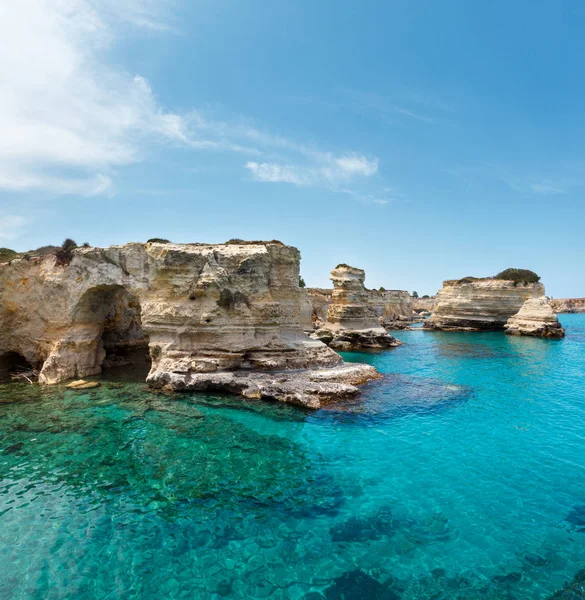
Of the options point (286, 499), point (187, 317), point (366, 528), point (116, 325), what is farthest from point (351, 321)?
point (366, 528)

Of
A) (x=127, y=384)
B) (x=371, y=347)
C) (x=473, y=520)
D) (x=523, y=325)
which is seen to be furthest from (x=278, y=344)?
(x=523, y=325)

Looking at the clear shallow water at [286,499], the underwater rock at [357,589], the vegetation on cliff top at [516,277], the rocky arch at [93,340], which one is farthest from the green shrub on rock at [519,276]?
the underwater rock at [357,589]

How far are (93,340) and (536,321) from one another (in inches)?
1843

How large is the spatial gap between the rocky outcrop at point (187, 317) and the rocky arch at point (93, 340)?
63 mm

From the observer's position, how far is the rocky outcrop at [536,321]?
42375 millimetres

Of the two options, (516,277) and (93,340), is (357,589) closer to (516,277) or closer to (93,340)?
(93,340)

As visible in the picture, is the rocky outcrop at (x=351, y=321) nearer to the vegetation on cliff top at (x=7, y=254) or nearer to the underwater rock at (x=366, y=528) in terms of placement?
the vegetation on cliff top at (x=7, y=254)

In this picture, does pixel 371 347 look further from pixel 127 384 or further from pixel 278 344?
pixel 127 384

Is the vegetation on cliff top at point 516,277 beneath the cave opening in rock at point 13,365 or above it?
above

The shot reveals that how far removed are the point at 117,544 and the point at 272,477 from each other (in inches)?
146

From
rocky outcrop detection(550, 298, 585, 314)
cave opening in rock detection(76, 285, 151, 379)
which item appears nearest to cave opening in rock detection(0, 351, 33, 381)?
cave opening in rock detection(76, 285, 151, 379)

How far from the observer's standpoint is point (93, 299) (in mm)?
20266

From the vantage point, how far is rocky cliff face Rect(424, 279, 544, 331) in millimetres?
48844

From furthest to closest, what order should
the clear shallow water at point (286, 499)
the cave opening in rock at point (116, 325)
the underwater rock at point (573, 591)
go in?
the cave opening in rock at point (116, 325) < the clear shallow water at point (286, 499) < the underwater rock at point (573, 591)
